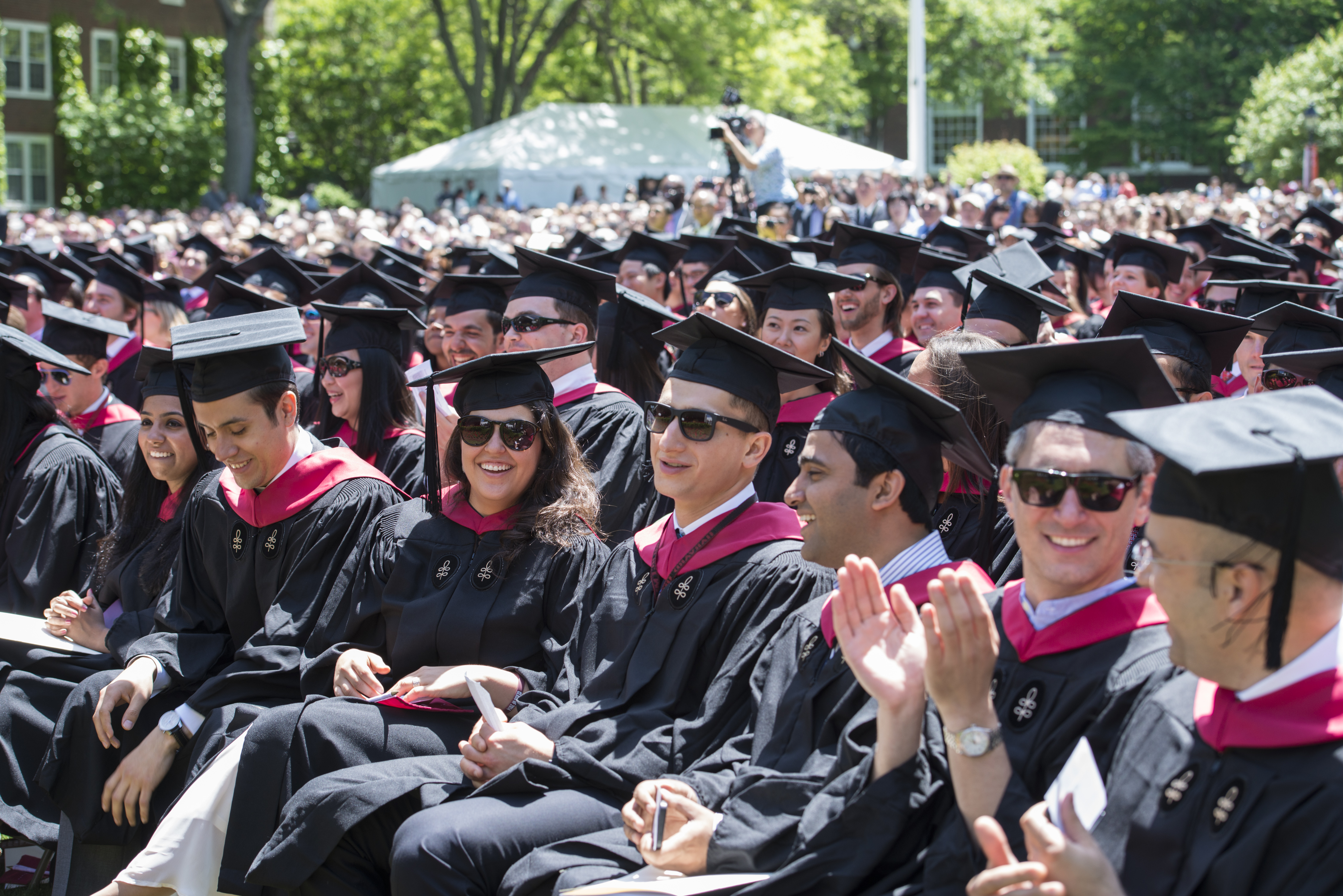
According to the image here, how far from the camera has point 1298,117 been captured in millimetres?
29297

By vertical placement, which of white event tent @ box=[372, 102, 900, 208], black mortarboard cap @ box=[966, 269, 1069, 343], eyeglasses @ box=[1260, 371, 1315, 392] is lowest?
eyeglasses @ box=[1260, 371, 1315, 392]

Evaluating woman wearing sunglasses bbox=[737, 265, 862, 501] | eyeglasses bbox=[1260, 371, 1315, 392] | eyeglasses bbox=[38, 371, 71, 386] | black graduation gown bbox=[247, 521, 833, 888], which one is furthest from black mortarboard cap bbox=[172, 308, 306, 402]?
eyeglasses bbox=[1260, 371, 1315, 392]

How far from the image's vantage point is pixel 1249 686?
82.7 inches

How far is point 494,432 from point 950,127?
172 ft

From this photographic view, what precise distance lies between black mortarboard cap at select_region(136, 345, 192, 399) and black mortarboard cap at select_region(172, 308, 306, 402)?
1.59ft

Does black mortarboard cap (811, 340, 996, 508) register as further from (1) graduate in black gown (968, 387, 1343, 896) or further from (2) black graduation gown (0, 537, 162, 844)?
(2) black graduation gown (0, 537, 162, 844)

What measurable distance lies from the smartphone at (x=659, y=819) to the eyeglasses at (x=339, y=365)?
345cm

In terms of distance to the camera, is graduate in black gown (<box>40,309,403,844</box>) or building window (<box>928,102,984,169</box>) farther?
building window (<box>928,102,984,169</box>)

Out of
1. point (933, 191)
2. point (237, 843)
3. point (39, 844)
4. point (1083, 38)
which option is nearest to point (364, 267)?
point (39, 844)

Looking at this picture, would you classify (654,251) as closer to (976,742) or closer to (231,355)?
(231,355)

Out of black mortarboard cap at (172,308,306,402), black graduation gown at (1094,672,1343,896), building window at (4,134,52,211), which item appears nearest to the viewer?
black graduation gown at (1094,672,1343,896)

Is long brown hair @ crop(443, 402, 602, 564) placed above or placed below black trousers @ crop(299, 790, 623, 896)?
above

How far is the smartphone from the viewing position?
285 cm

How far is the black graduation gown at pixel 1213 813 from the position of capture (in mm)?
1987
